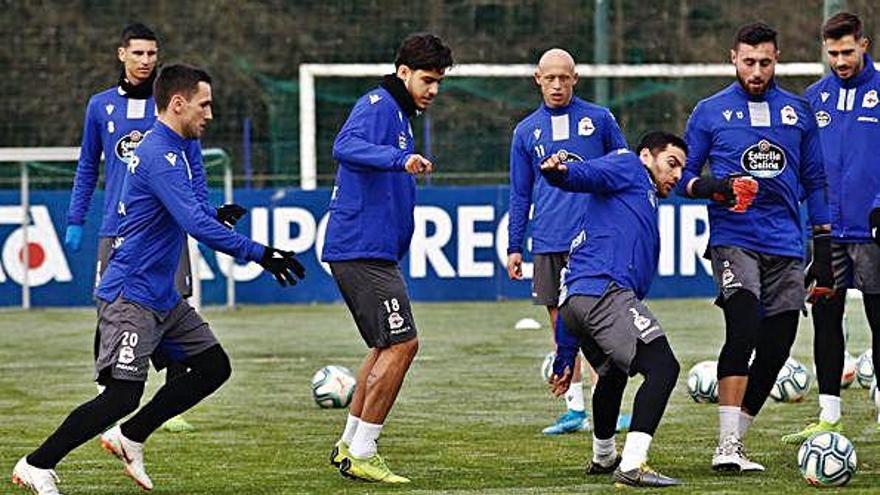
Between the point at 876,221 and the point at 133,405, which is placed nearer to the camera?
the point at 133,405

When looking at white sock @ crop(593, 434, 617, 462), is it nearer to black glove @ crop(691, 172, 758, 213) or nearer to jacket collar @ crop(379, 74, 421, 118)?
black glove @ crop(691, 172, 758, 213)

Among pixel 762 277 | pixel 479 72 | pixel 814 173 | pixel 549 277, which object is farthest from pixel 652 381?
pixel 479 72

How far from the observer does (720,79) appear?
25.0 meters

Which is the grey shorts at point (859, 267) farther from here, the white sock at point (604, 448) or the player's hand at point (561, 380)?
the player's hand at point (561, 380)

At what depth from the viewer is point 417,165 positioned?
8.84 metres

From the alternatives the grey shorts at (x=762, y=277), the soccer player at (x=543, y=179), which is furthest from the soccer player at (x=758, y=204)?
the soccer player at (x=543, y=179)

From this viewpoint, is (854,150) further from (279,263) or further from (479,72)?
(479,72)

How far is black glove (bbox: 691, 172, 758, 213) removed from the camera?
9.45 meters

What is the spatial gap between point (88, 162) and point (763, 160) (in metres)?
3.57

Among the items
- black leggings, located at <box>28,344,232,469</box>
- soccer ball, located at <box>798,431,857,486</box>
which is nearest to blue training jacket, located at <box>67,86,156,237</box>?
black leggings, located at <box>28,344,232,469</box>

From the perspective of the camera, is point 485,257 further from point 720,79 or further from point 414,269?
point 720,79

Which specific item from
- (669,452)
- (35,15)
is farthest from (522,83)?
(669,452)

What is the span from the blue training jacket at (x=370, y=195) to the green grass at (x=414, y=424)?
3.40ft

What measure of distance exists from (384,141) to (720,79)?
16.1 m
